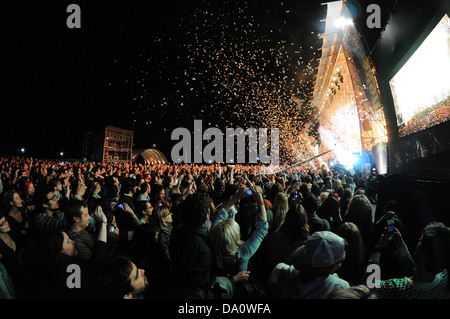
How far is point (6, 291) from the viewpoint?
232 centimetres

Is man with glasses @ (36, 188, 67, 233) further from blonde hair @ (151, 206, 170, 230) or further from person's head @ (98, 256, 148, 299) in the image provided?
person's head @ (98, 256, 148, 299)

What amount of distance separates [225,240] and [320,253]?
3.02ft

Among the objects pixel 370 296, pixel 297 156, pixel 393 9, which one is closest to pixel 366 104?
pixel 393 9

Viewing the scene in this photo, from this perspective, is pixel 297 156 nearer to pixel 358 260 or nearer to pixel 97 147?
pixel 97 147

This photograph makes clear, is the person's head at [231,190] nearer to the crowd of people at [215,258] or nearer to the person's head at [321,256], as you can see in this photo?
the crowd of people at [215,258]

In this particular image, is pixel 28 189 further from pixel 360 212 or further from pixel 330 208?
pixel 360 212

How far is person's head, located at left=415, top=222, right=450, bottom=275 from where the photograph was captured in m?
1.88

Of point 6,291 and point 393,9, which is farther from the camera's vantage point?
point 393,9

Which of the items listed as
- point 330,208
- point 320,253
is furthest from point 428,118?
point 320,253

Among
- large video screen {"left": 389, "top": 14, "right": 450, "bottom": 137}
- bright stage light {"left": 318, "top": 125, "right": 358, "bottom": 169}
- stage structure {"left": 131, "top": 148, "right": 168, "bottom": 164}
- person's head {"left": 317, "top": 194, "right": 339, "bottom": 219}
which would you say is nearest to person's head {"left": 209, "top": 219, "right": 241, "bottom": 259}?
person's head {"left": 317, "top": 194, "right": 339, "bottom": 219}

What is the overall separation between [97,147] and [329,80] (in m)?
31.4

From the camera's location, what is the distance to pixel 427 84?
665cm
